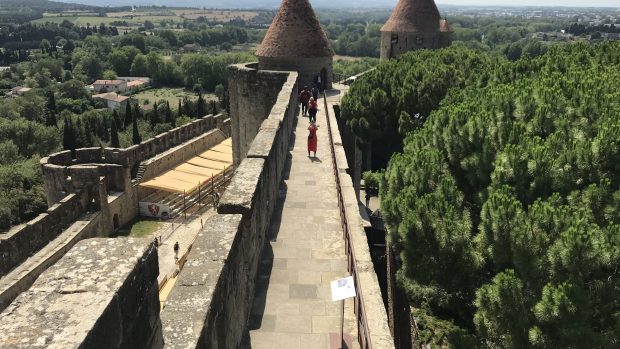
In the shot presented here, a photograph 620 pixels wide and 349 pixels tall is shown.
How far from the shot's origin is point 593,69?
11445mm

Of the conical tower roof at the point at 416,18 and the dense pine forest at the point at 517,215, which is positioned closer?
the dense pine forest at the point at 517,215

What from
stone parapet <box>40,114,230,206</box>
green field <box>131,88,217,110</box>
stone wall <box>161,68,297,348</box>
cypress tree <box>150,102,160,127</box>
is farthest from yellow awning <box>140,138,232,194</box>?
green field <box>131,88,217,110</box>

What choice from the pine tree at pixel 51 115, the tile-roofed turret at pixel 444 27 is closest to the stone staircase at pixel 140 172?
the tile-roofed turret at pixel 444 27

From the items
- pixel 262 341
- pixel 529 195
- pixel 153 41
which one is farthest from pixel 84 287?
pixel 153 41

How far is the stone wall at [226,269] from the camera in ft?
12.5

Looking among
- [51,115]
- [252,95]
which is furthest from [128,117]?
[252,95]

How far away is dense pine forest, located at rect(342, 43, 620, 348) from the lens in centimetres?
628

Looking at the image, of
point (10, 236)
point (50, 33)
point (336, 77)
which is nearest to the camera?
point (10, 236)

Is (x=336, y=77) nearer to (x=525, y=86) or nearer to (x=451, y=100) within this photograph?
(x=451, y=100)

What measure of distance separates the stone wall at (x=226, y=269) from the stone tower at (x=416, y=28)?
2064 centimetres

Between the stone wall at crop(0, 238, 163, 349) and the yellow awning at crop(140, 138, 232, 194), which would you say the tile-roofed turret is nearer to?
the yellow awning at crop(140, 138, 232, 194)

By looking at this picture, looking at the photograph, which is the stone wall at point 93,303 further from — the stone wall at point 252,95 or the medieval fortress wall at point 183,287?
the stone wall at point 252,95

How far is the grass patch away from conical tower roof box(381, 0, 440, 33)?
52.4 ft

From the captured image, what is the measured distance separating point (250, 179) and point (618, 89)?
676 centimetres
